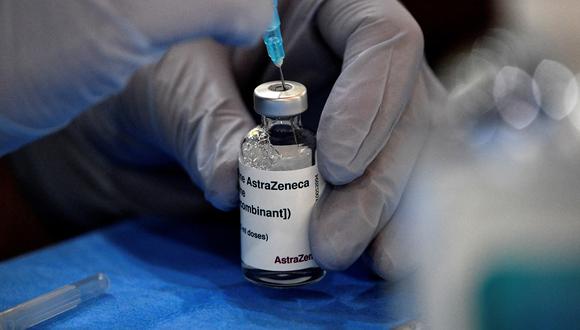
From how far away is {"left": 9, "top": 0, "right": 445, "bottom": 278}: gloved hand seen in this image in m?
0.98

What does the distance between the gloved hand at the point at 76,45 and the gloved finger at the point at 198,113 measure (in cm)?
24

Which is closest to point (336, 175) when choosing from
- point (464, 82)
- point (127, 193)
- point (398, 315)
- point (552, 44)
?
point (398, 315)

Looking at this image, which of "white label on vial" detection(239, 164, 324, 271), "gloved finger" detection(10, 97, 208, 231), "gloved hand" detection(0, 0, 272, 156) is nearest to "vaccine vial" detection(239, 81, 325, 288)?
"white label on vial" detection(239, 164, 324, 271)

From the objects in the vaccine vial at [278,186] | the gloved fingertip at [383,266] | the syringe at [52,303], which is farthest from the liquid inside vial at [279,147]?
the syringe at [52,303]

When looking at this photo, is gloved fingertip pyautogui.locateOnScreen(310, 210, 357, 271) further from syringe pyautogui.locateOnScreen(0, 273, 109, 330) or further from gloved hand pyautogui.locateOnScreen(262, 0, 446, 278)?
syringe pyautogui.locateOnScreen(0, 273, 109, 330)

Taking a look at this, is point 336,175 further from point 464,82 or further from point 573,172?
point 464,82

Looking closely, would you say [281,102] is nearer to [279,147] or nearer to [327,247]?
[279,147]

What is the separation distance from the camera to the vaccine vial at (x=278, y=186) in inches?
37.2

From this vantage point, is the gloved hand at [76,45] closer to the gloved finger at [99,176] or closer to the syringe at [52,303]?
the syringe at [52,303]

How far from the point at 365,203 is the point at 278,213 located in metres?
0.12

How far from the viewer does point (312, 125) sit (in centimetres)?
120

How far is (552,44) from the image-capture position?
167cm

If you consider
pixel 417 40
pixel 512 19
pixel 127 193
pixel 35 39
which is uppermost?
pixel 35 39

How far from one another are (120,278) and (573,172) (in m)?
0.70
